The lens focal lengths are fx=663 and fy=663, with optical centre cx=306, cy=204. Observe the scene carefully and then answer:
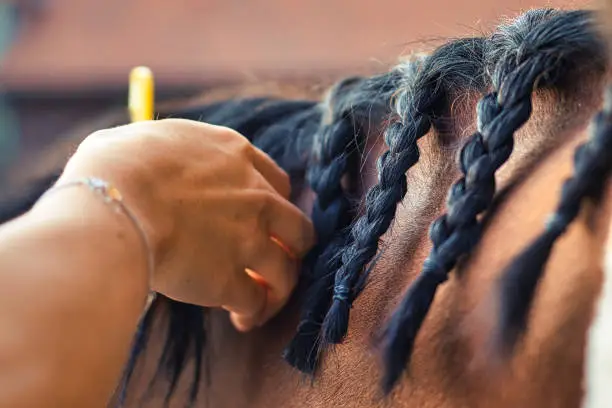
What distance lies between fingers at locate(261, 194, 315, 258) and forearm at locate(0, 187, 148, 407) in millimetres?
110

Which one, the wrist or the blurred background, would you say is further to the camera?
the blurred background

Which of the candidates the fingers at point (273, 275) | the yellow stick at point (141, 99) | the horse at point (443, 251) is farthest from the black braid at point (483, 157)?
the yellow stick at point (141, 99)

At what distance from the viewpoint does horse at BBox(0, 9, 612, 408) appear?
0.31 m

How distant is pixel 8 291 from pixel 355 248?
0.20 meters

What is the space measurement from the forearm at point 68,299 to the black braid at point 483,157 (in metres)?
0.15

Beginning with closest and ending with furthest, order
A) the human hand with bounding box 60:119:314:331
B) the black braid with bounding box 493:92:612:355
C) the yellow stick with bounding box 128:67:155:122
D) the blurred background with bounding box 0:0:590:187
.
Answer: the black braid with bounding box 493:92:612:355, the human hand with bounding box 60:119:314:331, the yellow stick with bounding box 128:67:155:122, the blurred background with bounding box 0:0:590:187

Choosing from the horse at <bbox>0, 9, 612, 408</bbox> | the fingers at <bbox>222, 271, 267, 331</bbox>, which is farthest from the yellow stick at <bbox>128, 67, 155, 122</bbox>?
the fingers at <bbox>222, 271, 267, 331</bbox>

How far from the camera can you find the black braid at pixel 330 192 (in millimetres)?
452

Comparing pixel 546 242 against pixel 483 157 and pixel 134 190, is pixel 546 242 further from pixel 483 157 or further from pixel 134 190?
pixel 134 190

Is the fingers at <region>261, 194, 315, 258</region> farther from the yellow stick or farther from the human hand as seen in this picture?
the yellow stick

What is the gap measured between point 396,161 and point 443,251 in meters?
0.08

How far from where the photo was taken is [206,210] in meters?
0.44

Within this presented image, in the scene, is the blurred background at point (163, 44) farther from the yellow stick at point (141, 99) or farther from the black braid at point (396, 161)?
the black braid at point (396, 161)

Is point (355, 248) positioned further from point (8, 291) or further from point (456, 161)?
point (8, 291)
